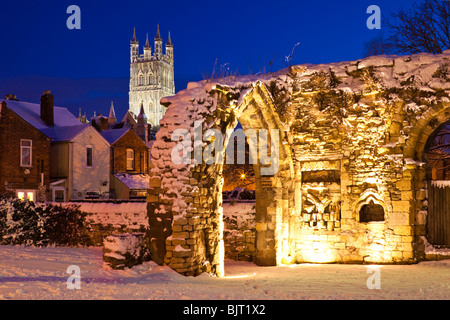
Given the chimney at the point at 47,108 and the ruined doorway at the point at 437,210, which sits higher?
the chimney at the point at 47,108

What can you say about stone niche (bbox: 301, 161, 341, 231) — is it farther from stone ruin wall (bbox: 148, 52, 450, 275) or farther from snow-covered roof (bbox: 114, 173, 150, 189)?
snow-covered roof (bbox: 114, 173, 150, 189)

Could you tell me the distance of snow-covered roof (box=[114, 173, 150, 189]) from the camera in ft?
93.4

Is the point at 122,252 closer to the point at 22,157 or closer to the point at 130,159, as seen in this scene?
the point at 22,157

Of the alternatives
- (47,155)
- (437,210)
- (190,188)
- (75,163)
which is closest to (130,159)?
(75,163)

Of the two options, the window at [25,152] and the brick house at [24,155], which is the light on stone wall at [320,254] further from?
the window at [25,152]

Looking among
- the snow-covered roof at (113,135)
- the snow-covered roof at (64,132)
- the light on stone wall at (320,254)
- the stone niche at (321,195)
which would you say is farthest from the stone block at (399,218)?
the snow-covered roof at (113,135)

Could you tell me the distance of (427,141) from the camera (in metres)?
12.3

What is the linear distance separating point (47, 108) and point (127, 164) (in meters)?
6.08

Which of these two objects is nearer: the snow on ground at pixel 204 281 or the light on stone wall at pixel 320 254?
the snow on ground at pixel 204 281

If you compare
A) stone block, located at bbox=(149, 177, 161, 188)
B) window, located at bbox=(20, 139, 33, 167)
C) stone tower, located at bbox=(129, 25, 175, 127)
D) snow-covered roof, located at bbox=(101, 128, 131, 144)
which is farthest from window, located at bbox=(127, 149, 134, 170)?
stone tower, located at bbox=(129, 25, 175, 127)

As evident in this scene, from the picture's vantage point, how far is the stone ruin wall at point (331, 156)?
34.6 ft

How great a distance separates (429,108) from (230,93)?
5.20 m

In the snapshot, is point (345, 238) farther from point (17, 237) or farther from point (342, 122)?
point (17, 237)

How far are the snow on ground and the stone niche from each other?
4.93 ft
